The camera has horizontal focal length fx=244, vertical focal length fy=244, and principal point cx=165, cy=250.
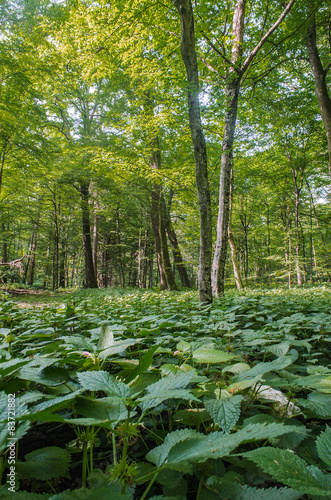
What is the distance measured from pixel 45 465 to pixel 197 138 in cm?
528

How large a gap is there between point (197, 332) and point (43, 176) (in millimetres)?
13866

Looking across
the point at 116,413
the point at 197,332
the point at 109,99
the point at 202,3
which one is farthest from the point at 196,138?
the point at 109,99

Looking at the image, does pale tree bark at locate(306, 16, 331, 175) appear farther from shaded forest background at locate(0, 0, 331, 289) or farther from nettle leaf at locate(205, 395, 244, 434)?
nettle leaf at locate(205, 395, 244, 434)

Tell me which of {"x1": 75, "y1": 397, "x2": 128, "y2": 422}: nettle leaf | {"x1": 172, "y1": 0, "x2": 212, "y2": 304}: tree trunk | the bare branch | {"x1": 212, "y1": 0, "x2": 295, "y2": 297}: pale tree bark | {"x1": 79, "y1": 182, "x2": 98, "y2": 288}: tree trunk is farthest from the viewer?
{"x1": 79, "y1": 182, "x2": 98, "y2": 288}: tree trunk

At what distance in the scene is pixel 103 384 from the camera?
0.80 metres

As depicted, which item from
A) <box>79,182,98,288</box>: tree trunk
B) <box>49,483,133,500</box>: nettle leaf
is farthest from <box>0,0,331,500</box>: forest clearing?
<box>79,182,98,288</box>: tree trunk

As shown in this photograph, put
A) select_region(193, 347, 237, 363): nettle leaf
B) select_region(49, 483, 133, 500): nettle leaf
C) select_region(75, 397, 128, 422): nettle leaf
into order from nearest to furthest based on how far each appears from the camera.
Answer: select_region(49, 483, 133, 500): nettle leaf < select_region(75, 397, 128, 422): nettle leaf < select_region(193, 347, 237, 363): nettle leaf

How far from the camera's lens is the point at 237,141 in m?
11.2

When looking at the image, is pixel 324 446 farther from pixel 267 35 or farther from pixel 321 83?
pixel 321 83

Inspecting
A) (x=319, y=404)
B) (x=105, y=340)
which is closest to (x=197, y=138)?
(x=105, y=340)

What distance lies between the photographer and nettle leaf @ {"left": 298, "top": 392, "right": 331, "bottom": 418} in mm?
909

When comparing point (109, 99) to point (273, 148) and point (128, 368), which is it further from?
point (128, 368)

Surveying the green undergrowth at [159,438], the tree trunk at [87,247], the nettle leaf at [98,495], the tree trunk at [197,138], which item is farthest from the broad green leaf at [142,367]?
the tree trunk at [87,247]

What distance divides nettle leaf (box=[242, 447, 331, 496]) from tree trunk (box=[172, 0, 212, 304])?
4.07 meters
